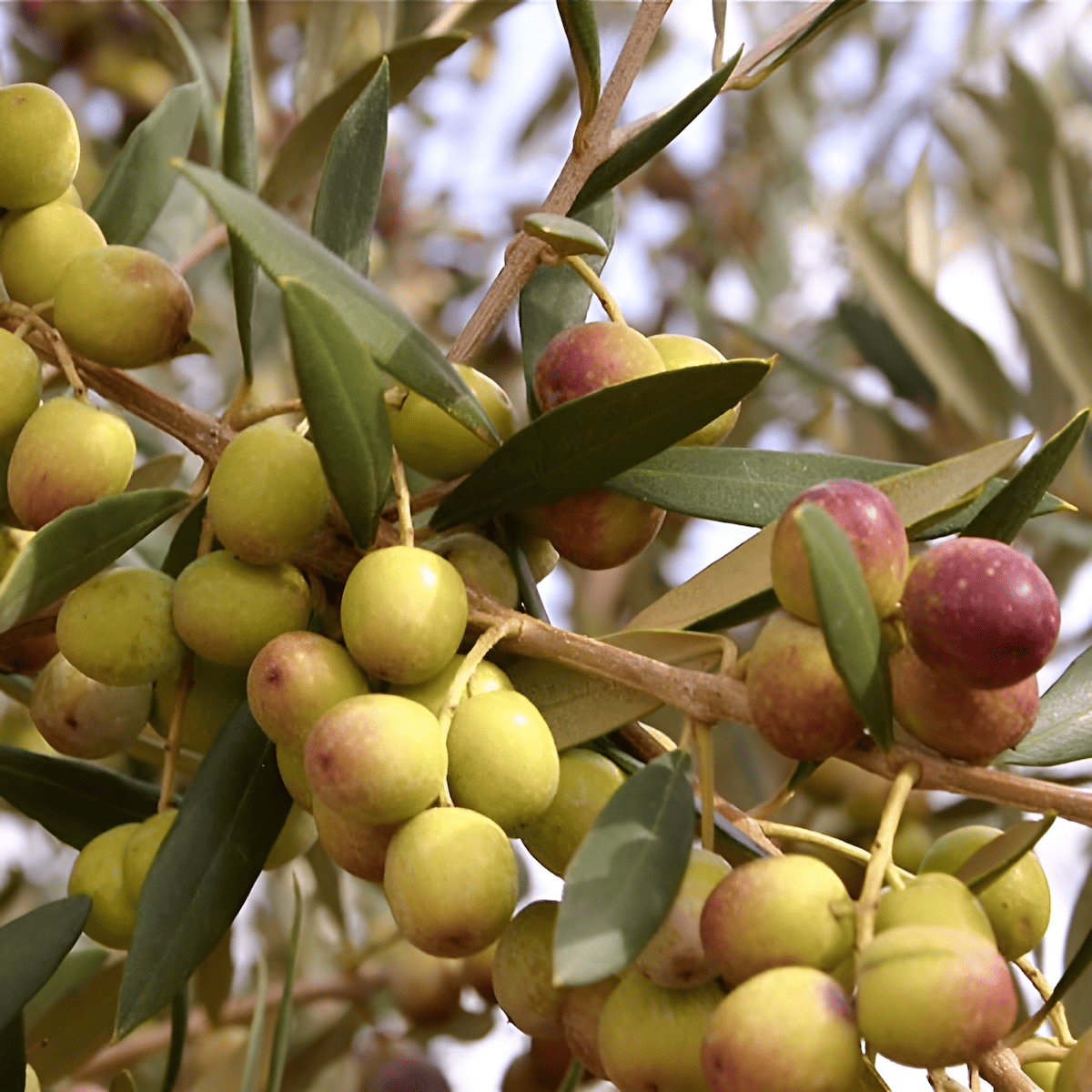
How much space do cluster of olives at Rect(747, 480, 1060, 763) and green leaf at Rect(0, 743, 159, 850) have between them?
1.42 feet

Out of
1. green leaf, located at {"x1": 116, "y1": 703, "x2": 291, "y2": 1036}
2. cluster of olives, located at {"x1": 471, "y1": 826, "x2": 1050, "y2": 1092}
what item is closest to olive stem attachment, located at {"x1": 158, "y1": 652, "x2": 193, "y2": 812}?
green leaf, located at {"x1": 116, "y1": 703, "x2": 291, "y2": 1036}

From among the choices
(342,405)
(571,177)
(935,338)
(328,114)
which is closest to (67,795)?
(342,405)

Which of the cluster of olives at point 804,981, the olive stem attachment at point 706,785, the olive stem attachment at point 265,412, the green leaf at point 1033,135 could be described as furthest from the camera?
the green leaf at point 1033,135

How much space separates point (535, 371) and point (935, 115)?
1925 mm

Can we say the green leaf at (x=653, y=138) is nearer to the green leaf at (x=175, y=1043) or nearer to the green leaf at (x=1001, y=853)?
the green leaf at (x=1001, y=853)

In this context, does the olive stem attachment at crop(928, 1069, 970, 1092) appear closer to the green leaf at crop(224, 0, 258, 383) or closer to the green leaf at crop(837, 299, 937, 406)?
the green leaf at crop(224, 0, 258, 383)

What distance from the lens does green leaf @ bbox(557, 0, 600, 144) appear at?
680 mm

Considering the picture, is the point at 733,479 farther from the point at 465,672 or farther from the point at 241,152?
the point at 241,152

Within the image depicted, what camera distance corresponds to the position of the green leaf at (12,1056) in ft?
2.06

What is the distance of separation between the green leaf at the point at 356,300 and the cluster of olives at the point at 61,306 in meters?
0.13

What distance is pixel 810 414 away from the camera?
2.27 m

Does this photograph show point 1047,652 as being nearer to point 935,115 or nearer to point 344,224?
point 344,224

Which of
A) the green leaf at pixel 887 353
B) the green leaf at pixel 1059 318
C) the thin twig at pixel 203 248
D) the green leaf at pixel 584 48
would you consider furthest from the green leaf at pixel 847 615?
the green leaf at pixel 887 353

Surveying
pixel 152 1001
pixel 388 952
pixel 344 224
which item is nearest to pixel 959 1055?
pixel 152 1001
